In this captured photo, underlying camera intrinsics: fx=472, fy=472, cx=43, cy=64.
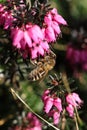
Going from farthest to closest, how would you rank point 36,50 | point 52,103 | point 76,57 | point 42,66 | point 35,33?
point 76,57 → point 42,66 → point 52,103 → point 36,50 → point 35,33

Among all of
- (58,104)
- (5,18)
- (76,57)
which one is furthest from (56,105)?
(76,57)

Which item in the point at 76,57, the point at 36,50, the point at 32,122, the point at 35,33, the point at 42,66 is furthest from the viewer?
the point at 76,57

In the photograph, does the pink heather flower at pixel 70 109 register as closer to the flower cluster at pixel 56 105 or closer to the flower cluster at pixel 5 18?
the flower cluster at pixel 56 105

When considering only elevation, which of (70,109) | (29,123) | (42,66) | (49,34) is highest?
(49,34)

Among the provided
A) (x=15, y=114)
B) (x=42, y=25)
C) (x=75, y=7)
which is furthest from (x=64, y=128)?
(x=75, y=7)

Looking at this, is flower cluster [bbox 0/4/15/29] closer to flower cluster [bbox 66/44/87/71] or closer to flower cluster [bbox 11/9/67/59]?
flower cluster [bbox 11/9/67/59]

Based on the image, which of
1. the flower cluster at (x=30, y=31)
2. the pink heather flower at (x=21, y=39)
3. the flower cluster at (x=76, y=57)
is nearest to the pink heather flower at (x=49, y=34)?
the flower cluster at (x=30, y=31)

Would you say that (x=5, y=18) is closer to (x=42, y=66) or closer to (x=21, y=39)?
(x=21, y=39)
